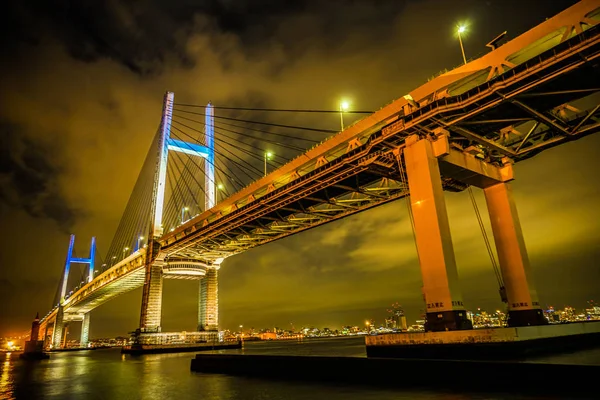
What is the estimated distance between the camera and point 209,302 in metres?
55.3

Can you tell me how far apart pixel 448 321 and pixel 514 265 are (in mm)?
7387

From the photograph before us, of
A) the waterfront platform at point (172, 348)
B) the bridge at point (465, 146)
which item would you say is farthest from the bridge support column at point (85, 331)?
the bridge at point (465, 146)

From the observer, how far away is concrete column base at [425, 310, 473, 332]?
1499 centimetres

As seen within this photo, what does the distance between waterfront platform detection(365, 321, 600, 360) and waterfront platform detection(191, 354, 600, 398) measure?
416 cm

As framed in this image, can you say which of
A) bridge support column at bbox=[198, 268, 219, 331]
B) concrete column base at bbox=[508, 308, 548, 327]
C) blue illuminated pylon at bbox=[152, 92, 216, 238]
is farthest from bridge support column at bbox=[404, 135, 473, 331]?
bridge support column at bbox=[198, 268, 219, 331]

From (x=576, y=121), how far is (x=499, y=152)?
150 inches

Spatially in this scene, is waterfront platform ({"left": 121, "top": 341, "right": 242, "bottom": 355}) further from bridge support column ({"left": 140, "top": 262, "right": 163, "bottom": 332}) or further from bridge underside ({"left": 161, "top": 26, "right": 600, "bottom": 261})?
bridge underside ({"left": 161, "top": 26, "right": 600, "bottom": 261})

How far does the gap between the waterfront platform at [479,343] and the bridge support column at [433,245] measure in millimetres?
1031

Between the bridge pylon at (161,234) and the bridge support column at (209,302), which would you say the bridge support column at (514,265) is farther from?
the bridge support column at (209,302)

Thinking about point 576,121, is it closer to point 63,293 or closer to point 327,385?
point 327,385

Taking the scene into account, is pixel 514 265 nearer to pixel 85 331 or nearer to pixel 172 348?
pixel 172 348

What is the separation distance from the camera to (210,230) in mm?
42125

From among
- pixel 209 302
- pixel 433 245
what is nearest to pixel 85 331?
pixel 209 302

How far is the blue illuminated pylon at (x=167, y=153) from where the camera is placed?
51938mm
